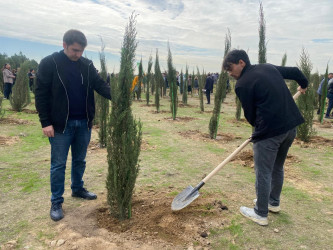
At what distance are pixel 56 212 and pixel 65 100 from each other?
1.31 m

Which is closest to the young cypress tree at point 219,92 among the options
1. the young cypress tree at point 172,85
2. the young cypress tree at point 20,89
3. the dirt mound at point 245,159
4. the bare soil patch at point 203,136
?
the bare soil patch at point 203,136

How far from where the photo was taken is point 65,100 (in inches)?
112

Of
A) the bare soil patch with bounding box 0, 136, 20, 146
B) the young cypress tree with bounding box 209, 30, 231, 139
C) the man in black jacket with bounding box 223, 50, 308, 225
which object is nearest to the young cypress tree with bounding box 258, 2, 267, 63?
the young cypress tree with bounding box 209, 30, 231, 139

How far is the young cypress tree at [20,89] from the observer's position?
33.9 feet

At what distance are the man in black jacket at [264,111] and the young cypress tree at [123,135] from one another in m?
1.08

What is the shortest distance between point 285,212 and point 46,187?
3.41 m

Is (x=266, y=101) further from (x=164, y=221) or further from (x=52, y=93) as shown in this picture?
(x=52, y=93)

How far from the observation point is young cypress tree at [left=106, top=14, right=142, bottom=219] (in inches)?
101

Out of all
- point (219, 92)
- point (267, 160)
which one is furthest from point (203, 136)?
point (267, 160)

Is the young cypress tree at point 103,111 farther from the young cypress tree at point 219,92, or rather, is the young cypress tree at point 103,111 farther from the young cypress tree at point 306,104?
the young cypress tree at point 306,104

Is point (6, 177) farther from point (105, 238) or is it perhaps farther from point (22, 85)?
point (22, 85)

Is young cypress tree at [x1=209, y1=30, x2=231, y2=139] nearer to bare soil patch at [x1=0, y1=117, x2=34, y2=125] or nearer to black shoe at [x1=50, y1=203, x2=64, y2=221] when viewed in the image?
black shoe at [x1=50, y1=203, x2=64, y2=221]

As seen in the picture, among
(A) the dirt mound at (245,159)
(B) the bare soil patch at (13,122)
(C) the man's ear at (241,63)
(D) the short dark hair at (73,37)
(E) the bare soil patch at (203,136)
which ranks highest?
(D) the short dark hair at (73,37)

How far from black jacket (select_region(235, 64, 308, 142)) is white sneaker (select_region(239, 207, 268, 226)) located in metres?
0.95
